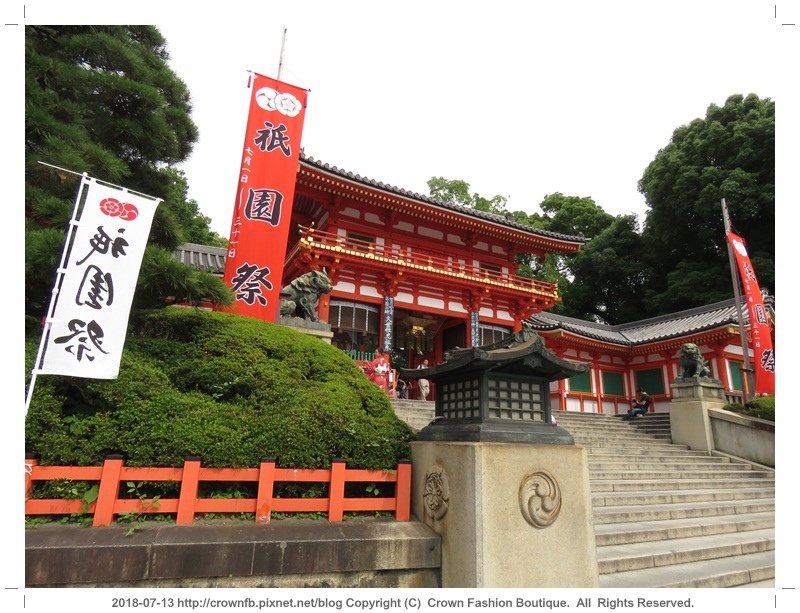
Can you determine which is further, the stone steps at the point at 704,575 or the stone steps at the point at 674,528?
the stone steps at the point at 674,528

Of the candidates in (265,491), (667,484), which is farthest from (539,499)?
(667,484)

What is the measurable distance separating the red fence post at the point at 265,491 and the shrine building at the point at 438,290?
1013 cm

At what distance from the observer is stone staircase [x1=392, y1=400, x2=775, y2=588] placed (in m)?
4.84

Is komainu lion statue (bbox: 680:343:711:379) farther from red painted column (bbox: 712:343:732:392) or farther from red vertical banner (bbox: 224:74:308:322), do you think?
red vertical banner (bbox: 224:74:308:322)

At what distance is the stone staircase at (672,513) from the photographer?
484cm

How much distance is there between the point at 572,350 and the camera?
18984 mm

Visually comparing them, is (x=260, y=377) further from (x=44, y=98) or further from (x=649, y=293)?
(x=649, y=293)

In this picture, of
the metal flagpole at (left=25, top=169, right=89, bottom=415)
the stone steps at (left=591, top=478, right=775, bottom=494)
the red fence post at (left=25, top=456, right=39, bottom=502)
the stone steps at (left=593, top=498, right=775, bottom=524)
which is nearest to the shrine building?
the stone steps at (left=591, top=478, right=775, bottom=494)

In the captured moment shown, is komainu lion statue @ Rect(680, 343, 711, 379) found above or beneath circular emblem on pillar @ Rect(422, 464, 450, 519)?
above

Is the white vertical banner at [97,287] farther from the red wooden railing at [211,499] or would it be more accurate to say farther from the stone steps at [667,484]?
the stone steps at [667,484]

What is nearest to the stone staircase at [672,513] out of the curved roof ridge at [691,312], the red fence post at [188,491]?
the red fence post at [188,491]

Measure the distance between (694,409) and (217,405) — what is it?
1139cm

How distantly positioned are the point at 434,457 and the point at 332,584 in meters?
1.42

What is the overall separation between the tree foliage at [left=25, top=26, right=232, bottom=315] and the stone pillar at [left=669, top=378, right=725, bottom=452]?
11.3 meters
